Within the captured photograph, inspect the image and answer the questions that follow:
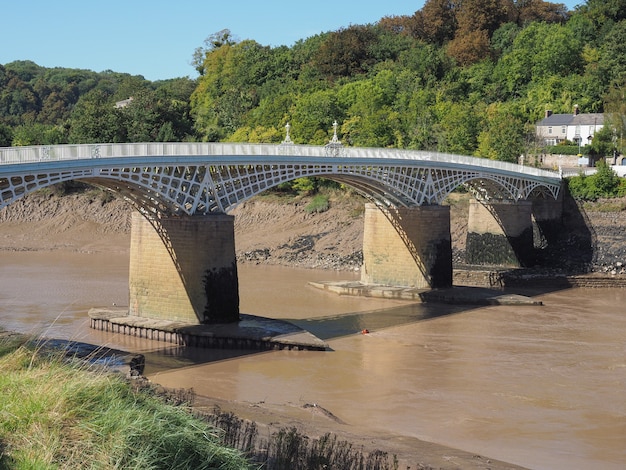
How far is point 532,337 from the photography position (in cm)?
3912

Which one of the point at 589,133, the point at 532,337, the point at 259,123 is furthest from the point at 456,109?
the point at 532,337

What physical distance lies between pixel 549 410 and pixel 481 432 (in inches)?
136

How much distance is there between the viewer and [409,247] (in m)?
52.0

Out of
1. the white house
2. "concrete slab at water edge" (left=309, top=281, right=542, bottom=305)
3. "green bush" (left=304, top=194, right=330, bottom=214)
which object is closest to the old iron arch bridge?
"concrete slab at water edge" (left=309, top=281, right=542, bottom=305)

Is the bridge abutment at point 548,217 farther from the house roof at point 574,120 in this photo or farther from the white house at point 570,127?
the house roof at point 574,120

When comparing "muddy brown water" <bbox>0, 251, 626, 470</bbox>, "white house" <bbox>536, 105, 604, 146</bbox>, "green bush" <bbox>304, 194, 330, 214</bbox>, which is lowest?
"muddy brown water" <bbox>0, 251, 626, 470</bbox>

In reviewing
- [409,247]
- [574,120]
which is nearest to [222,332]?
→ [409,247]

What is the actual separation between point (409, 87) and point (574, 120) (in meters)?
15.7

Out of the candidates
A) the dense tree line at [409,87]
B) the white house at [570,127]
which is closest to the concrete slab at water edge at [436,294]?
the dense tree line at [409,87]

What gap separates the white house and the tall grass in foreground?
70.5 metres

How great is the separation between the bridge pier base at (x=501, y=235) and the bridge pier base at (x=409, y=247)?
9.33m

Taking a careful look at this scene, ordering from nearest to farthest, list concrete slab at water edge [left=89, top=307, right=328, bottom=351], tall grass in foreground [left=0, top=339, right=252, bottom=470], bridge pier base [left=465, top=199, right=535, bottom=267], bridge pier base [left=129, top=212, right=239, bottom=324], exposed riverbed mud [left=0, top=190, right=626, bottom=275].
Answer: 1. tall grass in foreground [left=0, top=339, right=252, bottom=470]
2. concrete slab at water edge [left=89, top=307, right=328, bottom=351]
3. bridge pier base [left=129, top=212, right=239, bottom=324]
4. bridge pier base [left=465, top=199, right=535, bottom=267]
5. exposed riverbed mud [left=0, top=190, right=626, bottom=275]

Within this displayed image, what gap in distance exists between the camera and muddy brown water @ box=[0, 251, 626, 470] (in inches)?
984

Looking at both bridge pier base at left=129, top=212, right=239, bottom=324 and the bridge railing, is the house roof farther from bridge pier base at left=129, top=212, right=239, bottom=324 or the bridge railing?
bridge pier base at left=129, top=212, right=239, bottom=324
